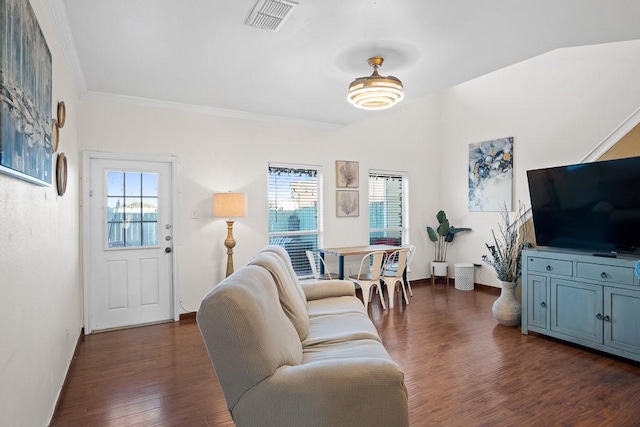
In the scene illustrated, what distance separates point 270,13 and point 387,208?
438 cm

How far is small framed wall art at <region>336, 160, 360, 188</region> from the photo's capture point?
18.4 ft

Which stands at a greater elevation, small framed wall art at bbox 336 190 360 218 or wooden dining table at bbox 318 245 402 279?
small framed wall art at bbox 336 190 360 218

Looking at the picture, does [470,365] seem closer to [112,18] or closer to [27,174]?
[27,174]

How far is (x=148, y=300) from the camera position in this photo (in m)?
4.29

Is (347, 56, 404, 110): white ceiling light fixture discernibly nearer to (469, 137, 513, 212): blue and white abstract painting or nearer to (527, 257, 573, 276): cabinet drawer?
(527, 257, 573, 276): cabinet drawer

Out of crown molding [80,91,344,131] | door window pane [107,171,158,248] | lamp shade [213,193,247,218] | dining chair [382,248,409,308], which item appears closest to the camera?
crown molding [80,91,344,131]

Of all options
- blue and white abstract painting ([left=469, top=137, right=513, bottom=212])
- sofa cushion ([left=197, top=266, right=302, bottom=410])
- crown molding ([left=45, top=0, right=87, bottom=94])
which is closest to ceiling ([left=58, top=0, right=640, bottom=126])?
crown molding ([left=45, top=0, right=87, bottom=94])

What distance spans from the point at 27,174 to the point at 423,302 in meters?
4.78

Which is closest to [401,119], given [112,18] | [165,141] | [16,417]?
[165,141]

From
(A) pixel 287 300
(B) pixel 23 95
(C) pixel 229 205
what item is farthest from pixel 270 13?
(C) pixel 229 205

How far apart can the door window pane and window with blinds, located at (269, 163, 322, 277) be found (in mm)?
1542

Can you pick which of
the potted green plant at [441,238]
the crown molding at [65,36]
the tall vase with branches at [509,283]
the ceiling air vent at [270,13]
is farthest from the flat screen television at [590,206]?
the crown molding at [65,36]

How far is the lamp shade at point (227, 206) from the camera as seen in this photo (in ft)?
14.0

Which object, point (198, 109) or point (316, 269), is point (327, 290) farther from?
point (198, 109)
